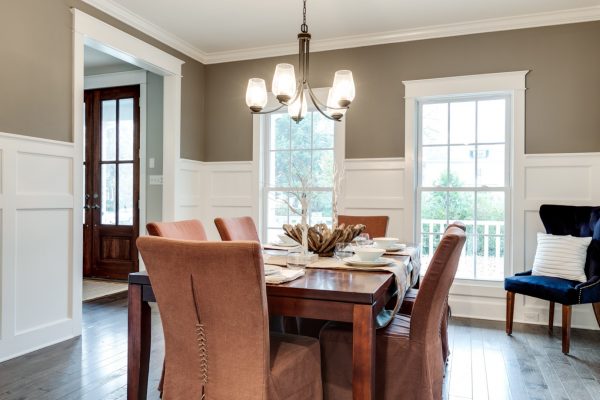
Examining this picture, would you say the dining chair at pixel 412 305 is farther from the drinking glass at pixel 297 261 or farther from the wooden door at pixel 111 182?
the wooden door at pixel 111 182

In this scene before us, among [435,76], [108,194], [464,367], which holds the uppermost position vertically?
[435,76]

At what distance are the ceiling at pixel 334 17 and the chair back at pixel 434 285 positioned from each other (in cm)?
248

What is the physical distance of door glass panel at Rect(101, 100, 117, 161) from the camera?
17.0ft

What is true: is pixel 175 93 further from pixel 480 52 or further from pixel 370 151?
pixel 480 52

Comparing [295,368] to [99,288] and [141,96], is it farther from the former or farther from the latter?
[141,96]

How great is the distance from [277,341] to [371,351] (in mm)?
419

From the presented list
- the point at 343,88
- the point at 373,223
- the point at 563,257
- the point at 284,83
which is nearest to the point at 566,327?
the point at 563,257

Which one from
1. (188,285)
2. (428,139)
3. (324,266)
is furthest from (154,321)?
(428,139)

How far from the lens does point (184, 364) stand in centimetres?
154

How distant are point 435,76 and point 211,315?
11.1 ft

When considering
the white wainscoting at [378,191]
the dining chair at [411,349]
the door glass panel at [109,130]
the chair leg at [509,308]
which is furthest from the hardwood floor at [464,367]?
A: the door glass panel at [109,130]

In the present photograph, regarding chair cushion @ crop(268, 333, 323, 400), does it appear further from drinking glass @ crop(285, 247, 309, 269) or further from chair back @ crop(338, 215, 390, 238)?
chair back @ crop(338, 215, 390, 238)

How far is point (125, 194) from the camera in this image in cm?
509

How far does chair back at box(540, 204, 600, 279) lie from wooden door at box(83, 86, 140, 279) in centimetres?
423
